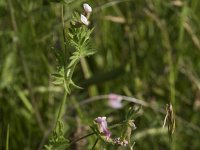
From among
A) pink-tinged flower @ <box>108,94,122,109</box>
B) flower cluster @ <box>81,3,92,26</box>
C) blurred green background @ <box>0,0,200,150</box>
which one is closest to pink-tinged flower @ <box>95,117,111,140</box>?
flower cluster @ <box>81,3,92,26</box>

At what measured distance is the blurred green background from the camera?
206 cm

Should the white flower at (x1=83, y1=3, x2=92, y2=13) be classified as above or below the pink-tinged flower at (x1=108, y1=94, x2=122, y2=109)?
above

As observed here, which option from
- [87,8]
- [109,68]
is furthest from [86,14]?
[109,68]

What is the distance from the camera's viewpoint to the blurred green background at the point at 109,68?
2057 millimetres

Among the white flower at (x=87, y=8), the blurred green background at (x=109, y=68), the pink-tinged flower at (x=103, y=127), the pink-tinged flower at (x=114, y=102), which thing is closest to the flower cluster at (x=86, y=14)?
the white flower at (x=87, y=8)

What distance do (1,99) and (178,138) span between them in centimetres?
69

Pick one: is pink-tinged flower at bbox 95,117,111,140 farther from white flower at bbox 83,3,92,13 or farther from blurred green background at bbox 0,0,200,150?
blurred green background at bbox 0,0,200,150

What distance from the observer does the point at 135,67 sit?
233 centimetres

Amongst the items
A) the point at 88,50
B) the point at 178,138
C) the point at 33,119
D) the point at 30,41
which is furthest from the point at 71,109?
the point at 88,50

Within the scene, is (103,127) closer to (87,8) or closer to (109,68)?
(87,8)

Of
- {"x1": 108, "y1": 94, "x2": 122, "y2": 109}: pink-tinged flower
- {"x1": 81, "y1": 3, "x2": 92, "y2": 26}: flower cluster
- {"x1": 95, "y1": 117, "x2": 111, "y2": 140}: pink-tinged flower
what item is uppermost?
{"x1": 81, "y1": 3, "x2": 92, "y2": 26}: flower cluster

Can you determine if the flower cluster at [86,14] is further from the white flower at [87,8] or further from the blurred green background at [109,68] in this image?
the blurred green background at [109,68]

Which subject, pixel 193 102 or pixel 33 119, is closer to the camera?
pixel 33 119

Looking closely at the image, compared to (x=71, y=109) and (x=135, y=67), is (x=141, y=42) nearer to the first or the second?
(x=135, y=67)
